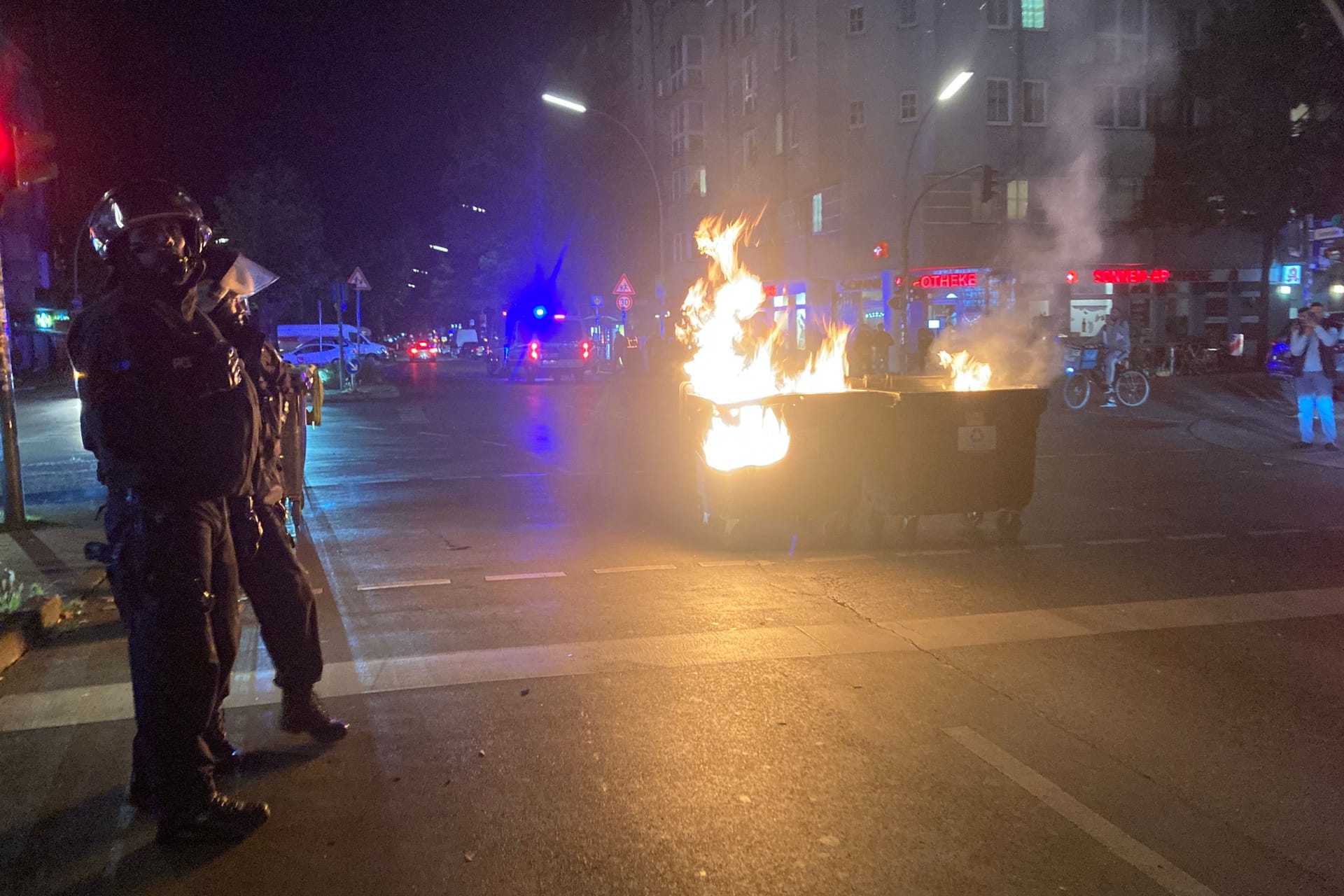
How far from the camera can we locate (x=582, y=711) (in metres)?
4.70

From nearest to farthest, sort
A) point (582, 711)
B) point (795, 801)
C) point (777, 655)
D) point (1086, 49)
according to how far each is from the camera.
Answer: point (795, 801) < point (582, 711) < point (777, 655) < point (1086, 49)

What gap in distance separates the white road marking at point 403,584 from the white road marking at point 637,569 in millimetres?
1078

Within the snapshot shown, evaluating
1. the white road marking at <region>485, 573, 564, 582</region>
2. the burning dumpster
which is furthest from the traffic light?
the white road marking at <region>485, 573, 564, 582</region>

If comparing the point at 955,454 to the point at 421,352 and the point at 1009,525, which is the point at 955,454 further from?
the point at 421,352

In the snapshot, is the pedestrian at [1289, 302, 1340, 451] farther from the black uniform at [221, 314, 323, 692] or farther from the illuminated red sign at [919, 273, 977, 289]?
the illuminated red sign at [919, 273, 977, 289]

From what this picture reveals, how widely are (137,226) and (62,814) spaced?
212 cm

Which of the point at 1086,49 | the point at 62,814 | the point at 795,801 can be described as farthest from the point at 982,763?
the point at 1086,49

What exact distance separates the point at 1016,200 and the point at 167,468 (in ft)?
104

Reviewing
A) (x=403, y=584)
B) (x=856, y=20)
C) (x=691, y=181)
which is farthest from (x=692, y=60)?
(x=403, y=584)

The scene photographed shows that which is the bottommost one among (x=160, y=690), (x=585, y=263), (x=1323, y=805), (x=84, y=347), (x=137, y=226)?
(x=1323, y=805)

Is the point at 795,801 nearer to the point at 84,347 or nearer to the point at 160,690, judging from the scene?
the point at 160,690

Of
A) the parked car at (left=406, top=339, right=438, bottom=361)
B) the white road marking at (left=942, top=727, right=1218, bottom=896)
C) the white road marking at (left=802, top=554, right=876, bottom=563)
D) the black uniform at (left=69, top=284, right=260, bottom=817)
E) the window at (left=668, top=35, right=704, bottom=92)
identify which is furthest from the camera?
the parked car at (left=406, top=339, right=438, bottom=361)

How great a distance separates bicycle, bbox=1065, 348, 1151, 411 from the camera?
65.0 feet

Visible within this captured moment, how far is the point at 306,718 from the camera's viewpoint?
4.28 m
